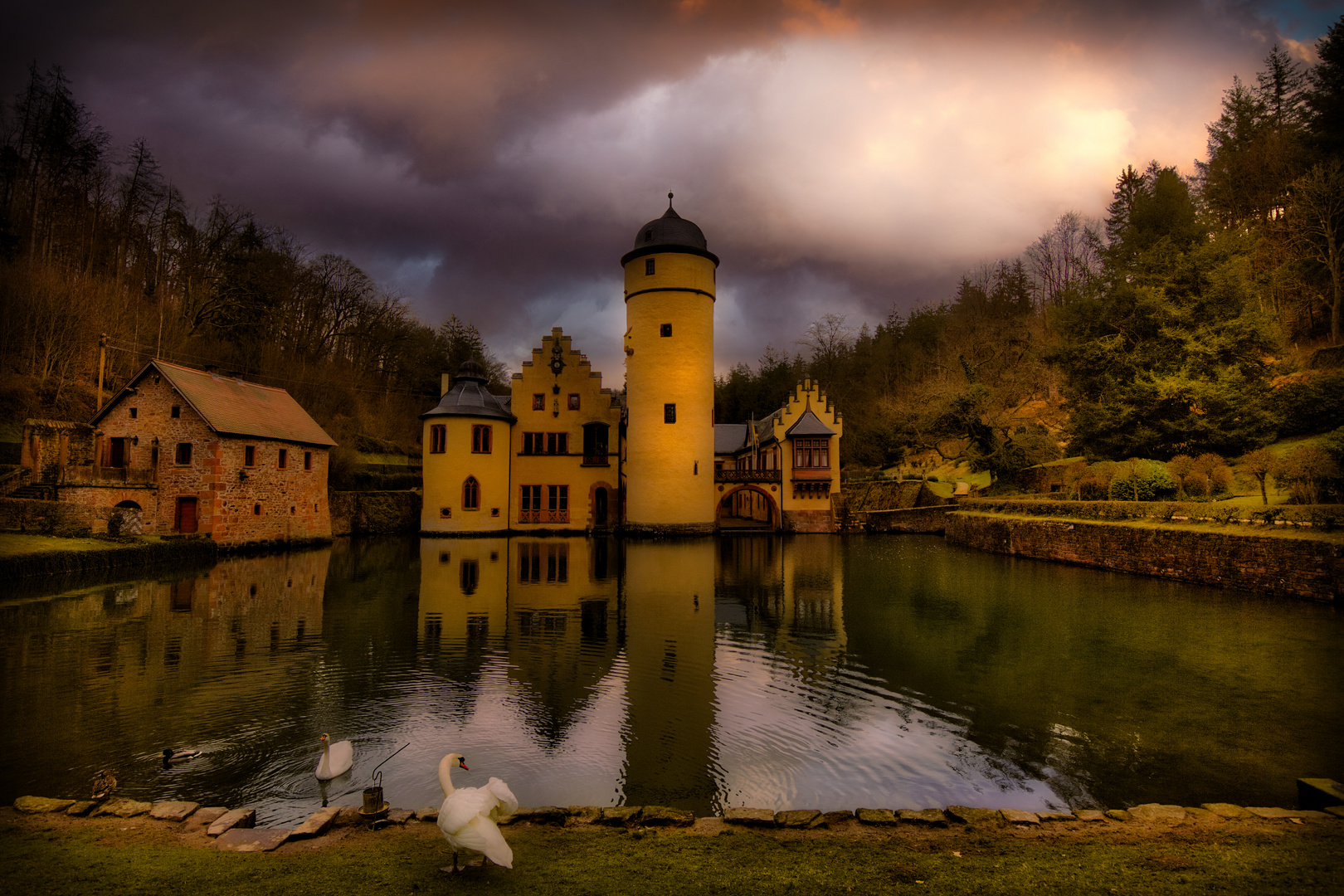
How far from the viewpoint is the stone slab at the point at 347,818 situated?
4957mm

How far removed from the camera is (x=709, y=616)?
1412 cm

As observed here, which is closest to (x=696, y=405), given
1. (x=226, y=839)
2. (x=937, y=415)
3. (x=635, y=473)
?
(x=635, y=473)

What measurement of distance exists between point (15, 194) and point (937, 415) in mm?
45944

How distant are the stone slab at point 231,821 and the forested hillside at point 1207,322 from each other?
2988 cm

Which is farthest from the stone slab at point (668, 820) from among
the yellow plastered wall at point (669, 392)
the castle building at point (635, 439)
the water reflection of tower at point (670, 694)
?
the yellow plastered wall at point (669, 392)

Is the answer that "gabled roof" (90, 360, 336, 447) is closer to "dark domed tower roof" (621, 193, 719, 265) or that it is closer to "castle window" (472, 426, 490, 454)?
"castle window" (472, 426, 490, 454)

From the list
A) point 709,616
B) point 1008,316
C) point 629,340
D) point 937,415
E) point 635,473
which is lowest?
point 709,616

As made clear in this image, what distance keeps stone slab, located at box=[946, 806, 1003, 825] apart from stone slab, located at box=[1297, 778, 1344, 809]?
237 cm

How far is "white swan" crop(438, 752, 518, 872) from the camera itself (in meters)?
4.04

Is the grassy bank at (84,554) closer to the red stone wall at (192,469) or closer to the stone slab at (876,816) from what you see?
the red stone wall at (192,469)

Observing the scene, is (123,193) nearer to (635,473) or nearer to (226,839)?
(635,473)

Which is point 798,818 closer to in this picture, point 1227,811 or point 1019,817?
point 1019,817

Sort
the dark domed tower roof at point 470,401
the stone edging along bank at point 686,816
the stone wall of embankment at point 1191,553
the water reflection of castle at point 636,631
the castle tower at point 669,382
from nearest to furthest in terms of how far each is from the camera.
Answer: the stone edging along bank at point 686,816, the water reflection of castle at point 636,631, the stone wall of embankment at point 1191,553, the castle tower at point 669,382, the dark domed tower roof at point 470,401

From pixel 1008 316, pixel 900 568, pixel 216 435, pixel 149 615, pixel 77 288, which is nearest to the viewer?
pixel 149 615
